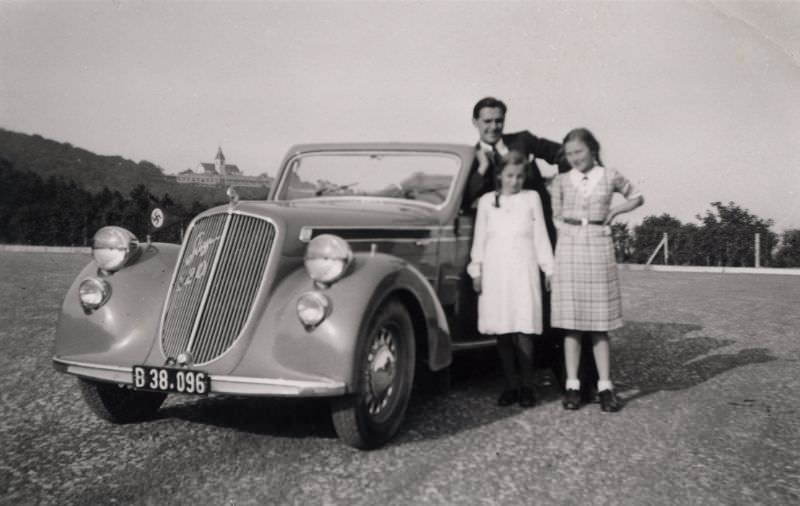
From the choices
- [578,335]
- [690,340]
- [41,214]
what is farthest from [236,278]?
[41,214]

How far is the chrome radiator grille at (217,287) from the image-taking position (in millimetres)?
3684

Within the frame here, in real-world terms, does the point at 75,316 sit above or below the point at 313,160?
below

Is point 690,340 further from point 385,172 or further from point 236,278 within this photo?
point 236,278

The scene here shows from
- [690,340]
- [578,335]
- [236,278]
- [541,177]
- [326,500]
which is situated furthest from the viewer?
[690,340]

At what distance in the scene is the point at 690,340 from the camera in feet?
25.0

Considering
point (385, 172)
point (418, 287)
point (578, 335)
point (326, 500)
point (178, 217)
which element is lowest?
point (326, 500)

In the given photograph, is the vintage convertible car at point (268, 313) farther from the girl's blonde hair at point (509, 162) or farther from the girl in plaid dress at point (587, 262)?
the girl in plaid dress at point (587, 262)

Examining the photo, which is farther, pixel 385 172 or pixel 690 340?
pixel 690 340

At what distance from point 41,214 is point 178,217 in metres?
38.6

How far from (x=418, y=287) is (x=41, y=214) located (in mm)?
39947

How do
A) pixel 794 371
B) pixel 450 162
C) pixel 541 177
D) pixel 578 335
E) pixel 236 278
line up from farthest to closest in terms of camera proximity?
pixel 794 371, pixel 541 177, pixel 450 162, pixel 578 335, pixel 236 278

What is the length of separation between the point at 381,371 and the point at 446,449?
1.60 feet

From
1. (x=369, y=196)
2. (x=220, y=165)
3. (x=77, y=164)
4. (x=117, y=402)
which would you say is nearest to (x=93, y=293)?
(x=117, y=402)

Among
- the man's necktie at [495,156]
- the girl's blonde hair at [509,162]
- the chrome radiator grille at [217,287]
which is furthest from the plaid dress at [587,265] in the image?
the chrome radiator grille at [217,287]
